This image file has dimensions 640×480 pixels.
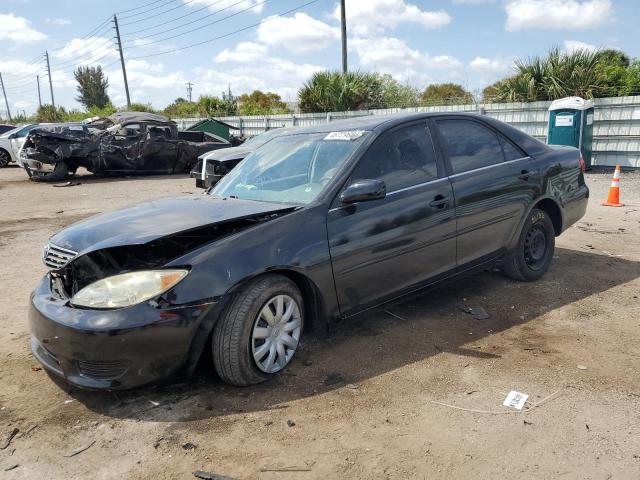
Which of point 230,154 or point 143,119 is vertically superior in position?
point 143,119

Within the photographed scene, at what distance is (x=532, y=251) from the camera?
494cm

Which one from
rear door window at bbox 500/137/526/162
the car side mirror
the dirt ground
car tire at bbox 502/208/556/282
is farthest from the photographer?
car tire at bbox 502/208/556/282

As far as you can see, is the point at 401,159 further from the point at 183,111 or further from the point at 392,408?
the point at 183,111

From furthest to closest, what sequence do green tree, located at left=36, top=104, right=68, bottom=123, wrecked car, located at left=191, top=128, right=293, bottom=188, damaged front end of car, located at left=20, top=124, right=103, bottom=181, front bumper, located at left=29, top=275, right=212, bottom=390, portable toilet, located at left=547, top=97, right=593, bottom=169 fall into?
green tree, located at left=36, top=104, right=68, bottom=123 < damaged front end of car, located at left=20, top=124, right=103, bottom=181 < portable toilet, located at left=547, top=97, right=593, bottom=169 < wrecked car, located at left=191, top=128, right=293, bottom=188 < front bumper, located at left=29, top=275, right=212, bottom=390

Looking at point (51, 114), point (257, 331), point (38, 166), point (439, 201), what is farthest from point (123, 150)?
point (51, 114)

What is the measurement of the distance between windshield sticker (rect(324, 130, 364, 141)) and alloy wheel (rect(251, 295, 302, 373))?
1.32 meters

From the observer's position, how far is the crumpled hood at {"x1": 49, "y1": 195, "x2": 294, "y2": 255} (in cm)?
301

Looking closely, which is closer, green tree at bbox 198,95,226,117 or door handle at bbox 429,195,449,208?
door handle at bbox 429,195,449,208

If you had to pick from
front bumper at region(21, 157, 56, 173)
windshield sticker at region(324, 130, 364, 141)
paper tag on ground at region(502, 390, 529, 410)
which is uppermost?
windshield sticker at region(324, 130, 364, 141)

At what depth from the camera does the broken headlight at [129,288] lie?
2.77 meters

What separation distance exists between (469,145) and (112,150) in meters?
13.7

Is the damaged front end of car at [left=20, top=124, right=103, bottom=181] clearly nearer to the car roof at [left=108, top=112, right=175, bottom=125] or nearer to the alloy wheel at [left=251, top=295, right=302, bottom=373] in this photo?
the car roof at [left=108, top=112, right=175, bottom=125]

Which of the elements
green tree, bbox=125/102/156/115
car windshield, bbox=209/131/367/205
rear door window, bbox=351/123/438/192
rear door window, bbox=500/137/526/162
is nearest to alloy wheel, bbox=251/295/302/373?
car windshield, bbox=209/131/367/205

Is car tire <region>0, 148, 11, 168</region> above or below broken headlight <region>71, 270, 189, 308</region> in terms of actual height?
above
